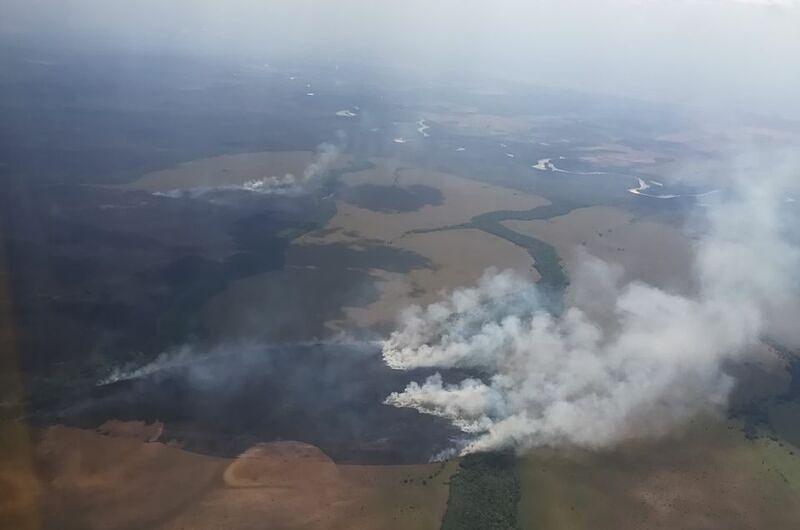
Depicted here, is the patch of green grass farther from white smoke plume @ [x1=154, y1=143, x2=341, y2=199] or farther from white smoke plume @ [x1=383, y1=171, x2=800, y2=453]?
white smoke plume @ [x1=154, y1=143, x2=341, y2=199]

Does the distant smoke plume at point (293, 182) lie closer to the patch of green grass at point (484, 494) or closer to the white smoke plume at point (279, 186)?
the white smoke plume at point (279, 186)

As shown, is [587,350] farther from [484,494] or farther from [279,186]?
[279,186]

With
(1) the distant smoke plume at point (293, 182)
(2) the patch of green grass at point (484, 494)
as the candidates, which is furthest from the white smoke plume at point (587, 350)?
(1) the distant smoke plume at point (293, 182)

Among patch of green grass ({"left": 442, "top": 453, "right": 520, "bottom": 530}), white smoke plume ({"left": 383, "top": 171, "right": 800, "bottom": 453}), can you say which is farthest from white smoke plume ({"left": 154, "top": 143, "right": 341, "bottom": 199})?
patch of green grass ({"left": 442, "top": 453, "right": 520, "bottom": 530})

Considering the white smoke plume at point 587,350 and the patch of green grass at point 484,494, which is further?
the white smoke plume at point 587,350

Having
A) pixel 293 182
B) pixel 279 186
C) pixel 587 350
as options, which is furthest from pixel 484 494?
pixel 293 182

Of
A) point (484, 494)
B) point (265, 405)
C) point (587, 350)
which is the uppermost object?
point (587, 350)

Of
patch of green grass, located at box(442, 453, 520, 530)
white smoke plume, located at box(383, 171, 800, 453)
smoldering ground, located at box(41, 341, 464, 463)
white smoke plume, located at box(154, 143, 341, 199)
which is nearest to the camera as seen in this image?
patch of green grass, located at box(442, 453, 520, 530)

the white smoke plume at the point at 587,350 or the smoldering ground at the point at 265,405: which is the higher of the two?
the white smoke plume at the point at 587,350
